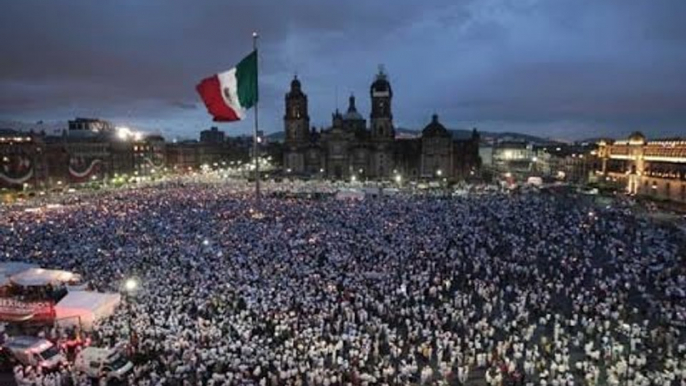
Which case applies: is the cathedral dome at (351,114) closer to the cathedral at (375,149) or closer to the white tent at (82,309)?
the cathedral at (375,149)

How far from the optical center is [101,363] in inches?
655

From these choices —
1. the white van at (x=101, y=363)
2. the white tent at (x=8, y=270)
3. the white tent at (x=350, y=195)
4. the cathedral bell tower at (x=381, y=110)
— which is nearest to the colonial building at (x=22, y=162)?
the white tent at (x=350, y=195)

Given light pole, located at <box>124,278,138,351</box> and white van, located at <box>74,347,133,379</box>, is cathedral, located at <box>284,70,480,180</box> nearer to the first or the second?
light pole, located at <box>124,278,138,351</box>

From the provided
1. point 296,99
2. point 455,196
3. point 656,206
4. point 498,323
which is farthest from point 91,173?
point 498,323

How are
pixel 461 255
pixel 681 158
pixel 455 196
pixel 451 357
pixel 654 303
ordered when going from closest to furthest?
pixel 451 357, pixel 654 303, pixel 461 255, pixel 455 196, pixel 681 158

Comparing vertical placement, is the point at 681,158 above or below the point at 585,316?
above

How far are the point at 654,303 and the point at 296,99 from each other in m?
94.7

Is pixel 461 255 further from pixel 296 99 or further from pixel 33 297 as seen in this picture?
pixel 296 99

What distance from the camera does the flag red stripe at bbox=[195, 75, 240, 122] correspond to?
34.9 meters

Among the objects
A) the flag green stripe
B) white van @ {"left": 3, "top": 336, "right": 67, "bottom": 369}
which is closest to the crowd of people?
white van @ {"left": 3, "top": 336, "right": 67, "bottom": 369}

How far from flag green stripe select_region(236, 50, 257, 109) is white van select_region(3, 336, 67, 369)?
69.7 ft

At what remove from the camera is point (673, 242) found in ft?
120

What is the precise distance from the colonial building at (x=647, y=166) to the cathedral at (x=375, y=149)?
2431 cm

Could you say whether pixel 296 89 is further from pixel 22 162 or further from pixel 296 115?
pixel 22 162
